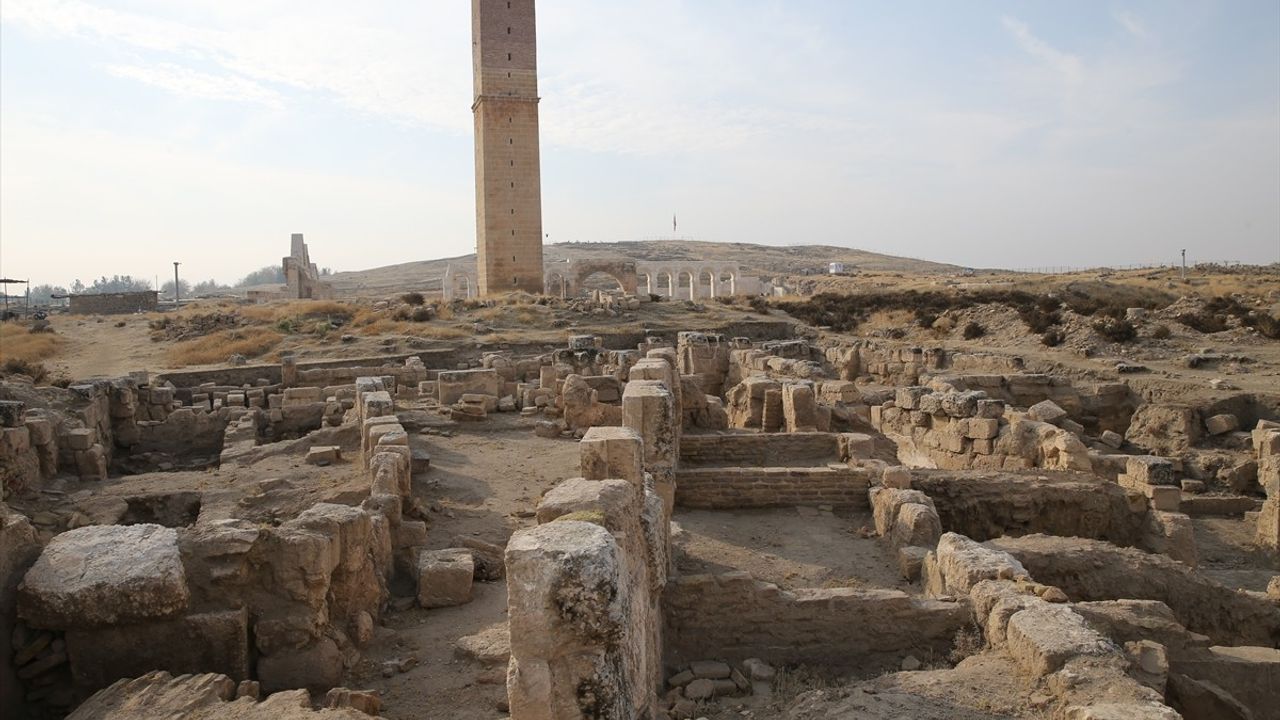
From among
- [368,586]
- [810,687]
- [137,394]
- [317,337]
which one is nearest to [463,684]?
[368,586]

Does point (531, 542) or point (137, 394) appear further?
point (137, 394)

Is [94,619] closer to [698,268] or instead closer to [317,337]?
[317,337]

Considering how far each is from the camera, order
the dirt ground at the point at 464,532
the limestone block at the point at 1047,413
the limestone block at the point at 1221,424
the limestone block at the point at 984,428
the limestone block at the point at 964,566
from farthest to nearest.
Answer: the limestone block at the point at 1221,424
the limestone block at the point at 1047,413
the limestone block at the point at 984,428
the limestone block at the point at 964,566
the dirt ground at the point at 464,532

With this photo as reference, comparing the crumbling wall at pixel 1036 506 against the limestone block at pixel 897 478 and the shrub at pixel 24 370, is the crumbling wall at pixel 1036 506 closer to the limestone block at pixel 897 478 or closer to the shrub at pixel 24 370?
the limestone block at pixel 897 478

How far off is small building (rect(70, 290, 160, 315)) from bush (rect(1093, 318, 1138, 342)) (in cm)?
4076

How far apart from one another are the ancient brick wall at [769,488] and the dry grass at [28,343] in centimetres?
2273

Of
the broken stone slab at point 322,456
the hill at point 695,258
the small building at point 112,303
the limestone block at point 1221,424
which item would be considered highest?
the hill at point 695,258

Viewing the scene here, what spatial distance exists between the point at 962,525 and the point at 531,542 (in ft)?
23.5

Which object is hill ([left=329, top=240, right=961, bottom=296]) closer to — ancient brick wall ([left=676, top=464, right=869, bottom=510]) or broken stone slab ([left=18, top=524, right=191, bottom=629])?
ancient brick wall ([left=676, top=464, right=869, bottom=510])

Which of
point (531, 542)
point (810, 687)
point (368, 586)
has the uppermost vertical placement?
point (531, 542)

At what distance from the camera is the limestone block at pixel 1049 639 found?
477cm

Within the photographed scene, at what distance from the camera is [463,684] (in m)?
5.26

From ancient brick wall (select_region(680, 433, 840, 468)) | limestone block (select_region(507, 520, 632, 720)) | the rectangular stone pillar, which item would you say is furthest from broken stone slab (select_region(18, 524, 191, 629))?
ancient brick wall (select_region(680, 433, 840, 468))

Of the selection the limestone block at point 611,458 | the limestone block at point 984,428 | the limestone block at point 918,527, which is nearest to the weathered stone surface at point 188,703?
the limestone block at point 611,458
